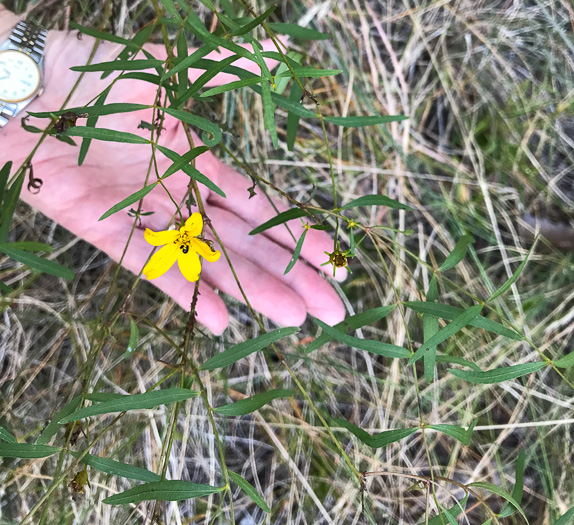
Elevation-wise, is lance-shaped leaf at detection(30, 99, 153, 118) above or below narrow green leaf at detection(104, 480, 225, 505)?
above

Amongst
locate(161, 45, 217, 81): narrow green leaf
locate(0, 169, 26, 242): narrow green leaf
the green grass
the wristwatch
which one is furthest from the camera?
the green grass

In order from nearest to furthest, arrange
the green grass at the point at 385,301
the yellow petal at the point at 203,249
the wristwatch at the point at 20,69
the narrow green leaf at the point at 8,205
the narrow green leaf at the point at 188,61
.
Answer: the narrow green leaf at the point at 188,61, the yellow petal at the point at 203,249, the narrow green leaf at the point at 8,205, the wristwatch at the point at 20,69, the green grass at the point at 385,301

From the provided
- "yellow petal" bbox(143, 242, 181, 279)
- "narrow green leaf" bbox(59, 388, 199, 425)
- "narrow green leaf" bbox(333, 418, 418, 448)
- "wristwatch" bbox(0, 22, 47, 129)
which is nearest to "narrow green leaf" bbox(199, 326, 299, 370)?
"narrow green leaf" bbox(59, 388, 199, 425)

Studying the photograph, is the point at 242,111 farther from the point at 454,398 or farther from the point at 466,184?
the point at 454,398

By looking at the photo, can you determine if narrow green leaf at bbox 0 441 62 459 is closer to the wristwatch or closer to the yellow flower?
the yellow flower

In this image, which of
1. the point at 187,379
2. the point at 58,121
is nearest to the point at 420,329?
the point at 187,379

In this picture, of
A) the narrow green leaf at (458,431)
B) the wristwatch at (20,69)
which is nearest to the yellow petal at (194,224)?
the narrow green leaf at (458,431)

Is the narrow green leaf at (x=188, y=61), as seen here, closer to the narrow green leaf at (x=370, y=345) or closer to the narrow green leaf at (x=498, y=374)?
the narrow green leaf at (x=370, y=345)
